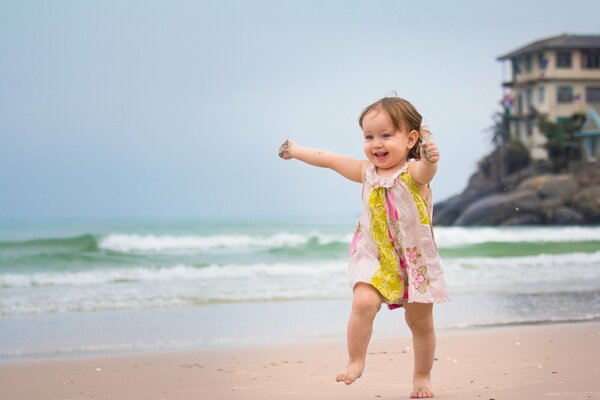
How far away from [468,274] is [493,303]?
4956mm

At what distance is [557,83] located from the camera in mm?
53531

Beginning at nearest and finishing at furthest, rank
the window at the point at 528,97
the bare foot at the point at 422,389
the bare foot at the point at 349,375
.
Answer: the bare foot at the point at 349,375 → the bare foot at the point at 422,389 → the window at the point at 528,97

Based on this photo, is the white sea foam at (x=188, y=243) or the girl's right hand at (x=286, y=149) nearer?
the girl's right hand at (x=286, y=149)

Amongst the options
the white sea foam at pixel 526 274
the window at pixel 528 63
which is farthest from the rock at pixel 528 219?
the white sea foam at pixel 526 274

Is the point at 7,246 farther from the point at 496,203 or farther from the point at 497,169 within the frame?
the point at 497,169

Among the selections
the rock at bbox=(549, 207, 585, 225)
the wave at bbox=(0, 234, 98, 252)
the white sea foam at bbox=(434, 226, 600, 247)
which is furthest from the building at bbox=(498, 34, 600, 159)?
the wave at bbox=(0, 234, 98, 252)

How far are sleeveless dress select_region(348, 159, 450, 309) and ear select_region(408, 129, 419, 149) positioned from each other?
3.2 inches

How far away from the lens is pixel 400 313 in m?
10.2

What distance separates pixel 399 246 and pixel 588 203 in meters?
42.9

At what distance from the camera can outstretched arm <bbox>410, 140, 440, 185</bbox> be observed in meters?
4.14

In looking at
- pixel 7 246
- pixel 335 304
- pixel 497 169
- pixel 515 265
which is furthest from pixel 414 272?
pixel 497 169

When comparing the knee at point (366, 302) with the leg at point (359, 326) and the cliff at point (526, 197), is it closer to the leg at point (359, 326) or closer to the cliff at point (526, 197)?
the leg at point (359, 326)

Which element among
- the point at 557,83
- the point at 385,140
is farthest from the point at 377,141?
the point at 557,83

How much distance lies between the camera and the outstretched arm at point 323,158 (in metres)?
4.63
